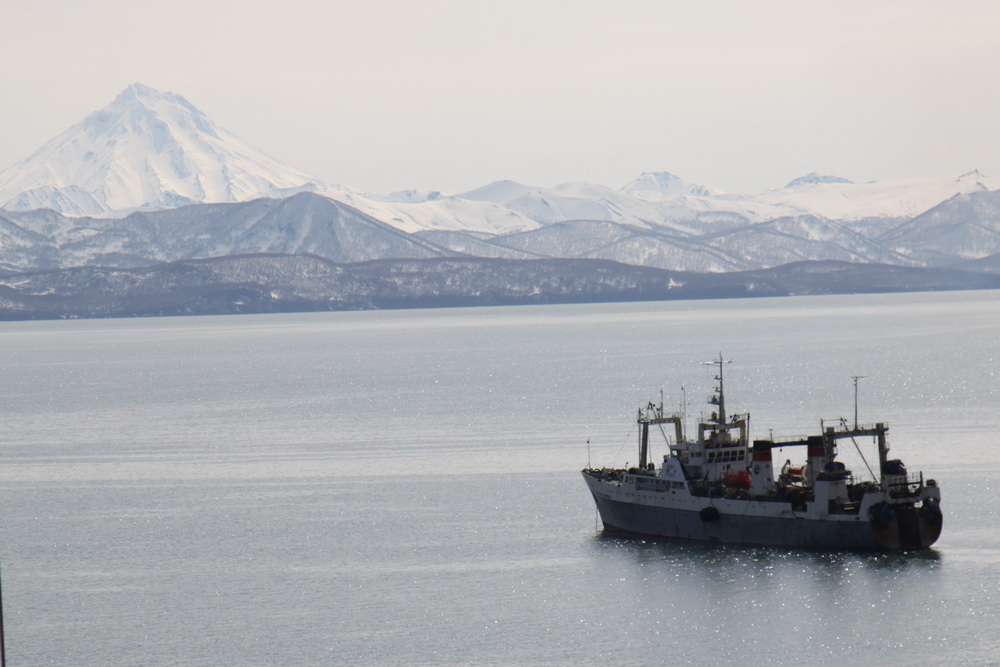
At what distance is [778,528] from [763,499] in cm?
183

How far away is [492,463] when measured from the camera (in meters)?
108

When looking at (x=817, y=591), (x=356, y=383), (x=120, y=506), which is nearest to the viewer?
(x=817, y=591)

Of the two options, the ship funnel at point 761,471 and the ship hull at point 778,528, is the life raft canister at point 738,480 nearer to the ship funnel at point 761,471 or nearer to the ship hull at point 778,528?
the ship funnel at point 761,471

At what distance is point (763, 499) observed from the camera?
7575 cm

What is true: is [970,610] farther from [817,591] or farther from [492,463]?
[492,463]

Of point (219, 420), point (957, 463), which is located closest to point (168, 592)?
point (957, 463)

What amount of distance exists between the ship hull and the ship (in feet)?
0.17

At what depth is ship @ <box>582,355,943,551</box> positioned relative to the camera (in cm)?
7331

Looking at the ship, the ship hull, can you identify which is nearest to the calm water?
the ship hull

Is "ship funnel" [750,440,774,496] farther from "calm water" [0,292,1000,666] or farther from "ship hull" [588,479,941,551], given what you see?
"calm water" [0,292,1000,666]

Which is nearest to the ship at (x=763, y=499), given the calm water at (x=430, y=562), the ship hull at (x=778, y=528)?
the ship hull at (x=778, y=528)

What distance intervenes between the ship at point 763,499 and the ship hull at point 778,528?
0.17ft

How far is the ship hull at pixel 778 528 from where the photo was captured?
73188mm

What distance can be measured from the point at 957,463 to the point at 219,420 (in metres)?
80.4
